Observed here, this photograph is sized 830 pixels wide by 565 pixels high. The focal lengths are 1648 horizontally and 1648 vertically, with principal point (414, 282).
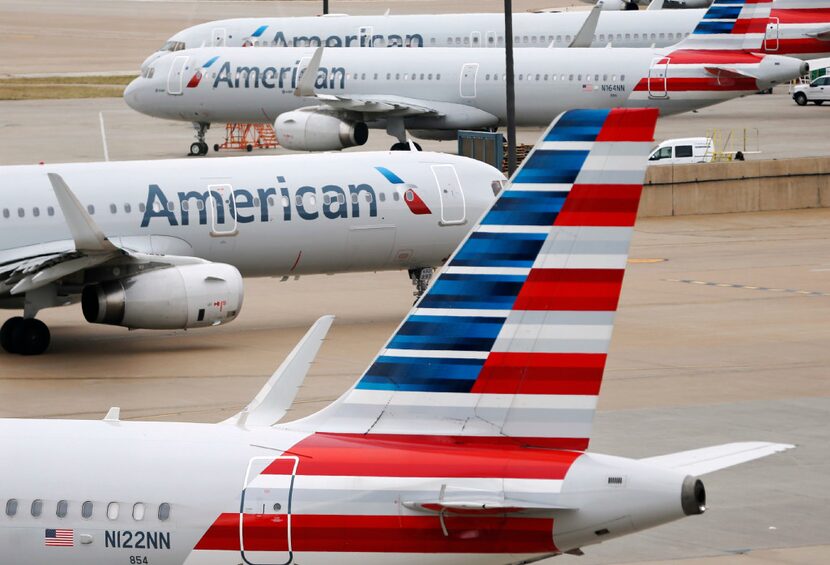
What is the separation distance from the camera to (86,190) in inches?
1258

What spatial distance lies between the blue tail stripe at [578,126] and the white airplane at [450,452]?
0.02 metres

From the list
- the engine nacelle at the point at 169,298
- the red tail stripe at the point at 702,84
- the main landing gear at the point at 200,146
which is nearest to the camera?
the engine nacelle at the point at 169,298

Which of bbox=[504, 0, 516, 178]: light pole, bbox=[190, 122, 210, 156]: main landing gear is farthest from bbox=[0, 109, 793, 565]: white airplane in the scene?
bbox=[190, 122, 210, 156]: main landing gear

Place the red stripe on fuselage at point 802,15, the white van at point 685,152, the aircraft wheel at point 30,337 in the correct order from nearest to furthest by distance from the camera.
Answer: the aircraft wheel at point 30,337 < the white van at point 685,152 < the red stripe on fuselage at point 802,15

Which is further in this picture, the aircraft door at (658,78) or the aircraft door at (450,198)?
the aircraft door at (658,78)

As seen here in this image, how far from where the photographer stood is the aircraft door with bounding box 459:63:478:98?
6291cm

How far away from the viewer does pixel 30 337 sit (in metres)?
31.0

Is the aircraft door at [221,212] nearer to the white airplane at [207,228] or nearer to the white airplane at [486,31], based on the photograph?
the white airplane at [207,228]

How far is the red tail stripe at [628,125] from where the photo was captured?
11.7m

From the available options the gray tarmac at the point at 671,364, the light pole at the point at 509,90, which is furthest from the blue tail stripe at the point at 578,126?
the light pole at the point at 509,90

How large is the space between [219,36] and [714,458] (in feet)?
215

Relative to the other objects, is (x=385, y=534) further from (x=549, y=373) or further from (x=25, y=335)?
(x=25, y=335)

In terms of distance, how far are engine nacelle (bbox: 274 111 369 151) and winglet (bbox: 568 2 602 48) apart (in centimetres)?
1208

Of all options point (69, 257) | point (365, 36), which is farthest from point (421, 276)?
point (365, 36)
